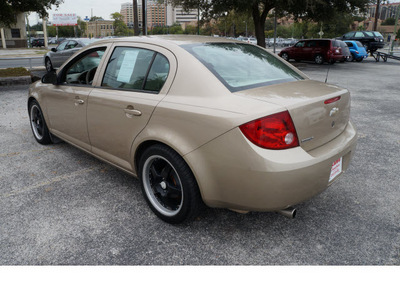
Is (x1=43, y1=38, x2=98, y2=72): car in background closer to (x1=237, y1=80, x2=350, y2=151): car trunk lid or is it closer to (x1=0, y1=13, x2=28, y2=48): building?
(x1=237, y1=80, x2=350, y2=151): car trunk lid

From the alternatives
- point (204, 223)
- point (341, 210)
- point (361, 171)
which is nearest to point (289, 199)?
point (204, 223)

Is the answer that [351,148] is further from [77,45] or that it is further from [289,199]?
[77,45]

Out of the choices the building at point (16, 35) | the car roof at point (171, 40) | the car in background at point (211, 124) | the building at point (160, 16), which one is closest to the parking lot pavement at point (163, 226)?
the car in background at point (211, 124)

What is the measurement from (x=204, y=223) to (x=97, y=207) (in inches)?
43.5

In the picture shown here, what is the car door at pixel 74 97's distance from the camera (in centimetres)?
372

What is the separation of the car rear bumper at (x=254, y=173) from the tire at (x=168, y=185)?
0.38 feet

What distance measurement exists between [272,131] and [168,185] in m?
1.08

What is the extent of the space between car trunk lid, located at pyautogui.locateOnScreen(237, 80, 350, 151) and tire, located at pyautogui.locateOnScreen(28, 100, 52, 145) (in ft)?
11.7

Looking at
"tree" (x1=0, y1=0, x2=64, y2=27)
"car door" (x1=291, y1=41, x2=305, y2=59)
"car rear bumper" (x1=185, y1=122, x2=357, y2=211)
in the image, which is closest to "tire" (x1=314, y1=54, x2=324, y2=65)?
"car door" (x1=291, y1=41, x2=305, y2=59)

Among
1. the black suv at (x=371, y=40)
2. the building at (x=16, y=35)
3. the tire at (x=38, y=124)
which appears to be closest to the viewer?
the tire at (x=38, y=124)

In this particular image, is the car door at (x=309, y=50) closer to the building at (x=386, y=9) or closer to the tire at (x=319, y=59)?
the tire at (x=319, y=59)

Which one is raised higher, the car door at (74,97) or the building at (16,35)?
the building at (16,35)

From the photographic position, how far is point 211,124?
7.86 feet

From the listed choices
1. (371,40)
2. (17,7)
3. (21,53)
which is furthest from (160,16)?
(17,7)
